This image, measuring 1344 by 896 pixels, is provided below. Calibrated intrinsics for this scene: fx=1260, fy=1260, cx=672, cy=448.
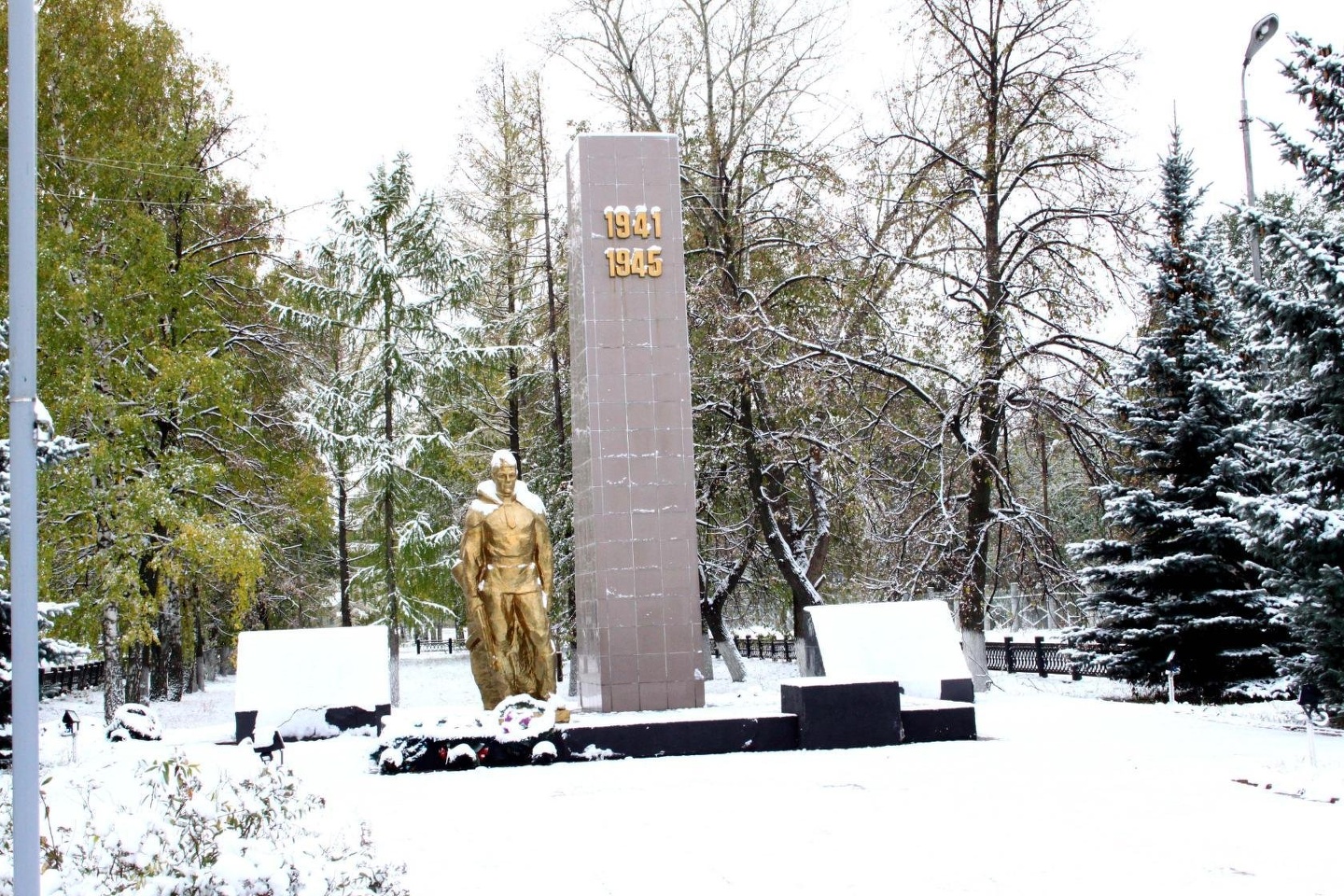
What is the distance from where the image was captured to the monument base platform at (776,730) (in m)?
11.3

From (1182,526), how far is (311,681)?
34.5 feet

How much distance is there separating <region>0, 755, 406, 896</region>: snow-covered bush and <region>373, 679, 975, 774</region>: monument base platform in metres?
5.37

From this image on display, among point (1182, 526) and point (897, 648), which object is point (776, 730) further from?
point (1182, 526)

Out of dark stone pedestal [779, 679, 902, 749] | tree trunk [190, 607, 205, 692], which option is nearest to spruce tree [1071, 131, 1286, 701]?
dark stone pedestal [779, 679, 902, 749]

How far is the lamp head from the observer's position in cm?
1454

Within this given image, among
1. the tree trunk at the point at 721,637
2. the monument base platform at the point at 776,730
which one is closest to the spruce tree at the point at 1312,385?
the monument base platform at the point at 776,730

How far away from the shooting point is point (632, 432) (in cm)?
1507

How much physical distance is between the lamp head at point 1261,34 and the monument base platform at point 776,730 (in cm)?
873

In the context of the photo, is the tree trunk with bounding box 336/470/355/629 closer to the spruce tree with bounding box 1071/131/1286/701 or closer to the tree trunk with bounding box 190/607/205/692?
the tree trunk with bounding box 190/607/205/692

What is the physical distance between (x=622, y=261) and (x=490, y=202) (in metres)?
11.2

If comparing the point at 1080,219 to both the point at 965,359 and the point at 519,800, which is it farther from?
the point at 519,800

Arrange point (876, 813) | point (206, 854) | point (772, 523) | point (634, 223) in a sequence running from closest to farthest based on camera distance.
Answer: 1. point (206, 854)
2. point (876, 813)
3. point (634, 223)
4. point (772, 523)

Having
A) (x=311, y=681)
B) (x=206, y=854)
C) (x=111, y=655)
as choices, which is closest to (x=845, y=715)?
(x=311, y=681)

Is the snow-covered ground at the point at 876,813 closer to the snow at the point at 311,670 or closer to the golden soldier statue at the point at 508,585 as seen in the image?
the snow at the point at 311,670
